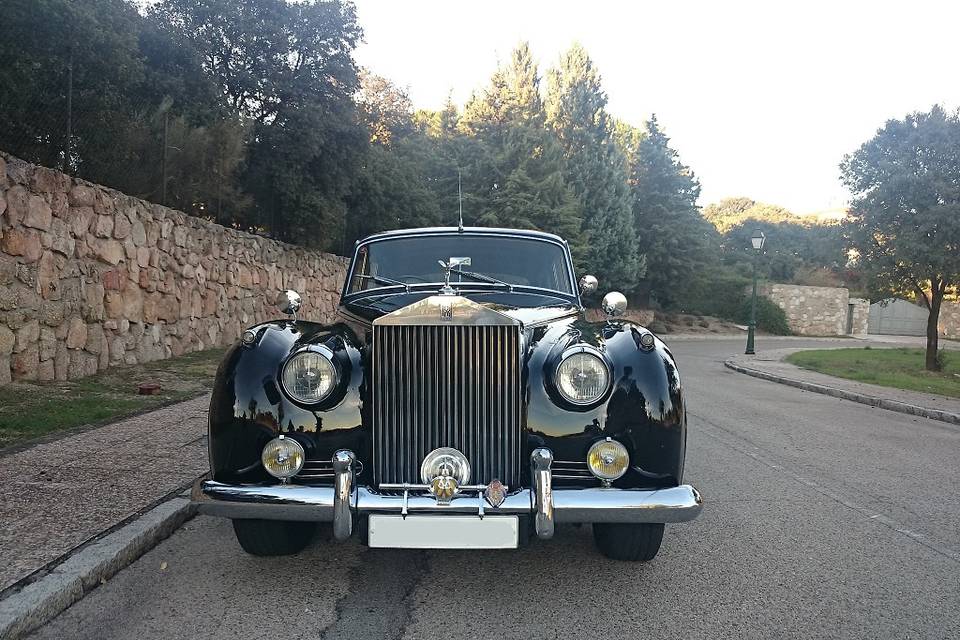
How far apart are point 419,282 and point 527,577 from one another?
206cm

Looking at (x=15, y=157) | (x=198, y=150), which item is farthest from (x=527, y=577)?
(x=198, y=150)

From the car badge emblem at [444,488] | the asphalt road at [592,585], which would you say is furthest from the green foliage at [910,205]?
the car badge emblem at [444,488]

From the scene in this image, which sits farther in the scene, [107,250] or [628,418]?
[107,250]

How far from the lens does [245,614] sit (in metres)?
2.78

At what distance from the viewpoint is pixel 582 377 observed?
120 inches

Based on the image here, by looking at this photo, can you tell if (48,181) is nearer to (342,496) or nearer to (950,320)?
(342,496)

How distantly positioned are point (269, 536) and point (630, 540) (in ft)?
5.53

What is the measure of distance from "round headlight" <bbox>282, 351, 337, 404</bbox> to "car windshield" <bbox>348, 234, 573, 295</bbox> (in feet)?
4.85

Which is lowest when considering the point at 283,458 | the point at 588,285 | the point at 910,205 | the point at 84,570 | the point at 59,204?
the point at 84,570

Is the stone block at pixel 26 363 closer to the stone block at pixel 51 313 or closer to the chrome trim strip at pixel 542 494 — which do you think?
the stone block at pixel 51 313

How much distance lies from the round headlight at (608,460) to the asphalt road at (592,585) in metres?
0.54

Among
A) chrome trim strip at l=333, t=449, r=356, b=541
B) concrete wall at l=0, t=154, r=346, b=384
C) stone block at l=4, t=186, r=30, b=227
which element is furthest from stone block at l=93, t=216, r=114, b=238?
chrome trim strip at l=333, t=449, r=356, b=541

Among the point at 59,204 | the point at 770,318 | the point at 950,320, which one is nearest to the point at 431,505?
the point at 59,204

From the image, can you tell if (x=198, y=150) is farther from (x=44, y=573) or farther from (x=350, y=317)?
(x=44, y=573)
